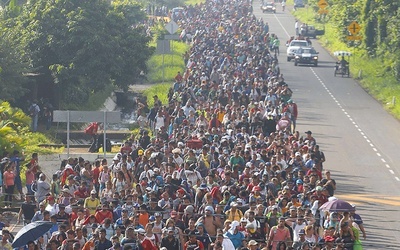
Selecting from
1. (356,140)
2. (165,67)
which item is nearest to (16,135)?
(356,140)

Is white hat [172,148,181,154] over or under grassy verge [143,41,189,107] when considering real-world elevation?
over

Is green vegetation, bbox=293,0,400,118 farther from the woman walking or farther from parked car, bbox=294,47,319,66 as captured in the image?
the woman walking

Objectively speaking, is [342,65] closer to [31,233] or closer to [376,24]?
[376,24]

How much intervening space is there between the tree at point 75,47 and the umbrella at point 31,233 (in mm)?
24390

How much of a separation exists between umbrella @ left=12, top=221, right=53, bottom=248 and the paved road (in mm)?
7684

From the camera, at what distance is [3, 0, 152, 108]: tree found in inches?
1812

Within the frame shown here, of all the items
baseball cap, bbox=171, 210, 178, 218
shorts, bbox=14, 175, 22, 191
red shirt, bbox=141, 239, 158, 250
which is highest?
baseball cap, bbox=171, 210, 178, 218

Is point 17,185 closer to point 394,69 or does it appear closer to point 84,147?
point 84,147

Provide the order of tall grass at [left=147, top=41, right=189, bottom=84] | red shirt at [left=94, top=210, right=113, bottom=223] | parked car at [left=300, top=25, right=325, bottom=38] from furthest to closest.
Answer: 1. parked car at [left=300, top=25, right=325, bottom=38]
2. tall grass at [left=147, top=41, right=189, bottom=84]
3. red shirt at [left=94, top=210, right=113, bottom=223]

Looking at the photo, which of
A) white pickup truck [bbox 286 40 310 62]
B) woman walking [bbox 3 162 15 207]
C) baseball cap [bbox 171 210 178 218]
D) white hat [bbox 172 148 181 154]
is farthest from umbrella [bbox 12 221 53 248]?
white pickup truck [bbox 286 40 310 62]

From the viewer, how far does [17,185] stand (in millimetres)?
28828

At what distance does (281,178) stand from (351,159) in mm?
11519

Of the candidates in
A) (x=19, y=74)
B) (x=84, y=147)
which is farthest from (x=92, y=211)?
(x=19, y=74)

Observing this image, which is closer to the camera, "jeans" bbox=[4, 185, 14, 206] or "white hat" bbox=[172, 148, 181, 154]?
"jeans" bbox=[4, 185, 14, 206]
